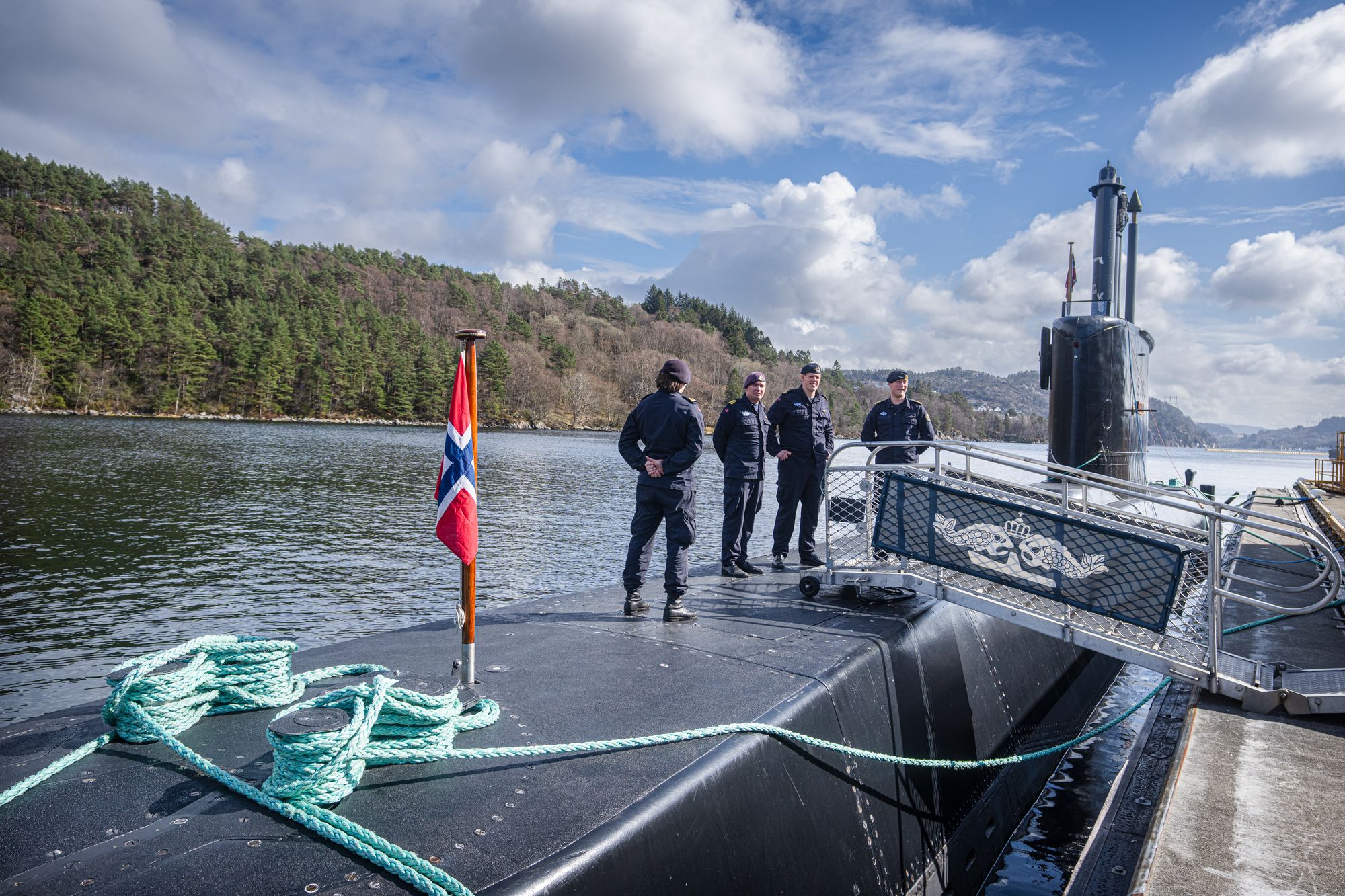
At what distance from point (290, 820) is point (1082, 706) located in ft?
27.3

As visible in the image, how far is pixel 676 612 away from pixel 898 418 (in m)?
3.76

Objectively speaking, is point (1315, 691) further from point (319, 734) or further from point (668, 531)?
point (319, 734)

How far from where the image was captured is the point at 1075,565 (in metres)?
5.26

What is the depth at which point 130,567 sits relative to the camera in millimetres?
14266

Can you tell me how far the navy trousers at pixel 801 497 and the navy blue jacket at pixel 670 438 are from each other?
2.37 metres

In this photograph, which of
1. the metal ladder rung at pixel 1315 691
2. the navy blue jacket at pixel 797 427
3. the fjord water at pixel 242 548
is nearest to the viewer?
the metal ladder rung at pixel 1315 691

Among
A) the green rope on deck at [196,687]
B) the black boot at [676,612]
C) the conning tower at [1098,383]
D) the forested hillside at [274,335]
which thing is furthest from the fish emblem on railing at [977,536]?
the forested hillside at [274,335]

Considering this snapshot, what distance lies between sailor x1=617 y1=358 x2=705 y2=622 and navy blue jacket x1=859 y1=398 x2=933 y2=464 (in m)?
3.02

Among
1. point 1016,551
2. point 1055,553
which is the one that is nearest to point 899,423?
point 1016,551

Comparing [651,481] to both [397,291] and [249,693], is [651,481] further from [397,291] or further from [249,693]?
[397,291]

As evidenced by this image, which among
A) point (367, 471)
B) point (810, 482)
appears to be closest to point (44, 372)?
point (367, 471)

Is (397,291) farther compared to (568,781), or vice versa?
(397,291)

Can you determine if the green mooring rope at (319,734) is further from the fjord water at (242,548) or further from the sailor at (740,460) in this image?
the fjord water at (242,548)

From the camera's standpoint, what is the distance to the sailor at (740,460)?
24.8 ft
